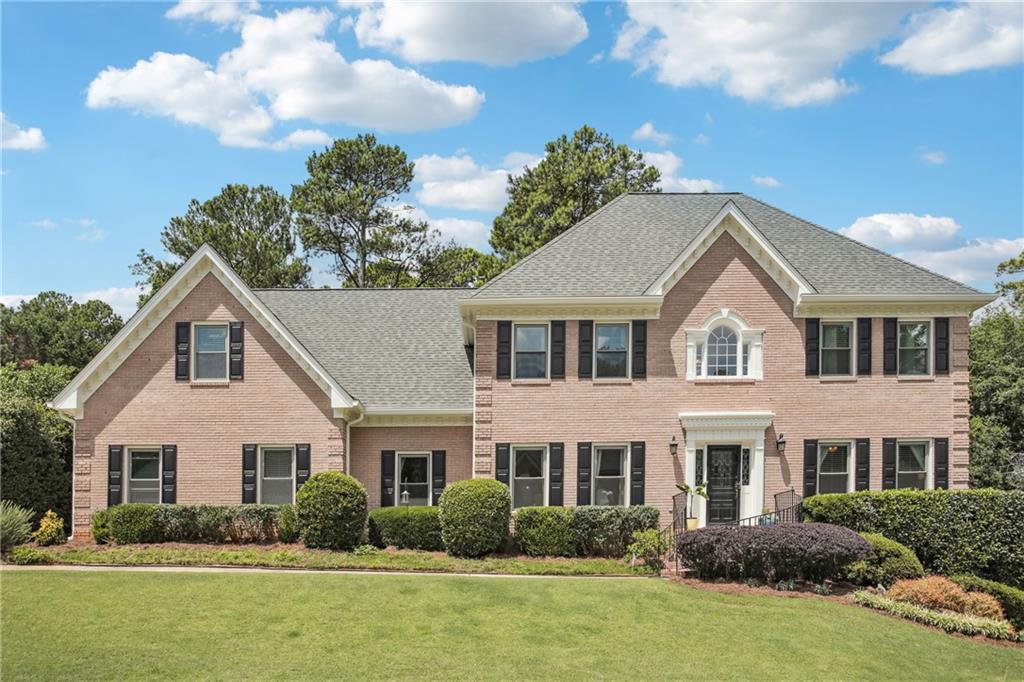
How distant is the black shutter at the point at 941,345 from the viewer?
71.1ft

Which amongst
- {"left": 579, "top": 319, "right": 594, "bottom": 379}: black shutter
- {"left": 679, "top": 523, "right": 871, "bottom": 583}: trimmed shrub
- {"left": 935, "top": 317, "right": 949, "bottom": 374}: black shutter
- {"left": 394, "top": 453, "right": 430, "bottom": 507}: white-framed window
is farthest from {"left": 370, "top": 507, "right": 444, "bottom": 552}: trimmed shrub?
{"left": 935, "top": 317, "right": 949, "bottom": 374}: black shutter

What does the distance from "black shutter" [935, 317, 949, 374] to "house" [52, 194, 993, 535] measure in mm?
60

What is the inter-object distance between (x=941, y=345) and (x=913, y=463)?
341 centimetres

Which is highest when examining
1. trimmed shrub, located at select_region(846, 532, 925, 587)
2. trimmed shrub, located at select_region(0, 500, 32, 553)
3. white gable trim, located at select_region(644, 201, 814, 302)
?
white gable trim, located at select_region(644, 201, 814, 302)

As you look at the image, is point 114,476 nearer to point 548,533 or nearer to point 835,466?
Answer: point 548,533

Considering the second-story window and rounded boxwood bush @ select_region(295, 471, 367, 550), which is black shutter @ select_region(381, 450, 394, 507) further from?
the second-story window

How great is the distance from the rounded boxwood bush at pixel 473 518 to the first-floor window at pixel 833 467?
29.8ft

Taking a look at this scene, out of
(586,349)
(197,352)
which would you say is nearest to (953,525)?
(586,349)

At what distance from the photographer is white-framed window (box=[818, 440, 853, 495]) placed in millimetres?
21656

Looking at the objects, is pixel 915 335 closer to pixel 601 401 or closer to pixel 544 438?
pixel 601 401

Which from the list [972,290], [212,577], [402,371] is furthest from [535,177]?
[212,577]

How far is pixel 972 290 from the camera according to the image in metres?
21.2

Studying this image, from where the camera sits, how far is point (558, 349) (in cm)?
2119

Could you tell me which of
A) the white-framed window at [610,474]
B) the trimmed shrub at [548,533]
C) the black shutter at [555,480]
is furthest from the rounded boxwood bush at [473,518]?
the white-framed window at [610,474]
